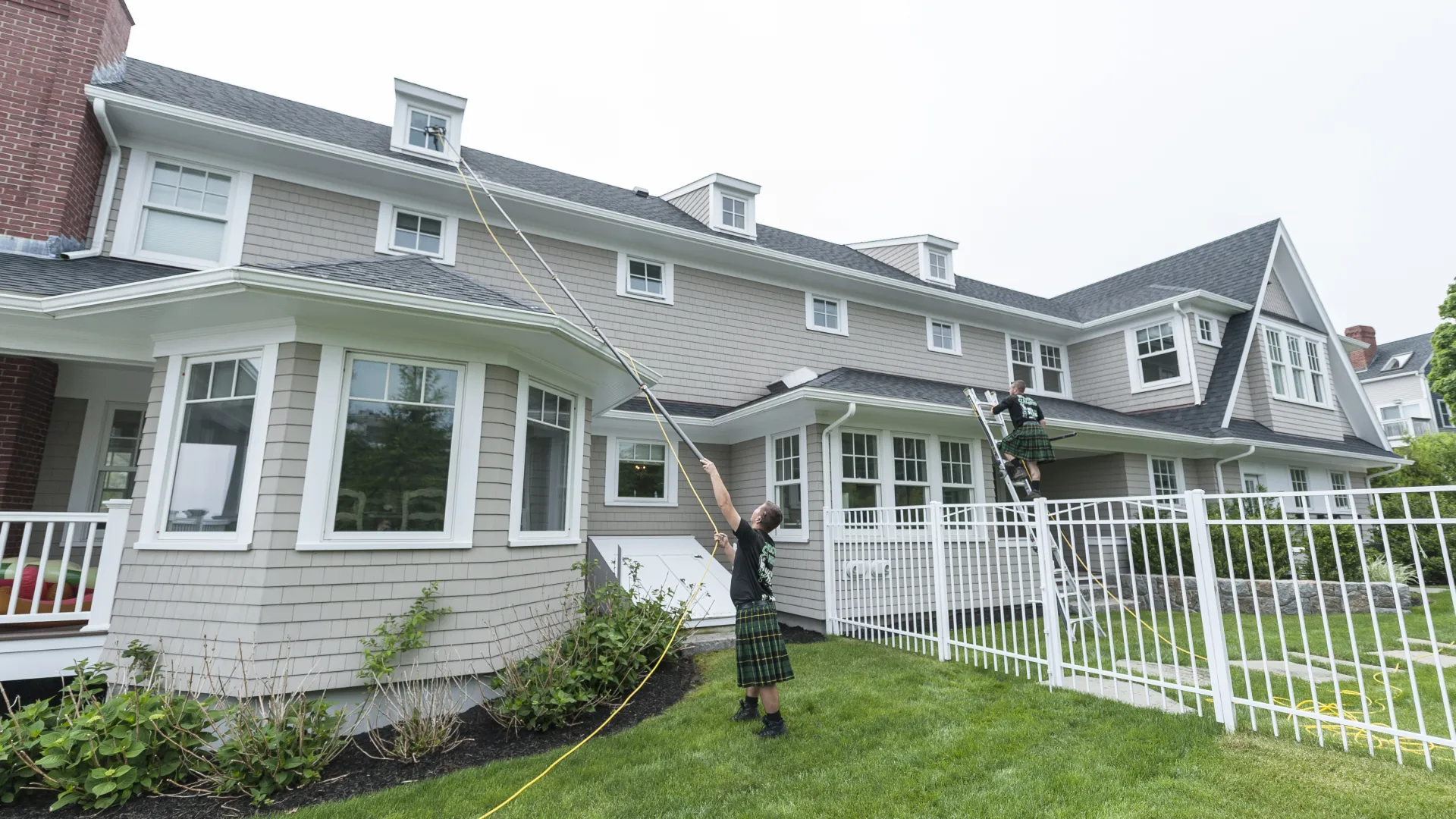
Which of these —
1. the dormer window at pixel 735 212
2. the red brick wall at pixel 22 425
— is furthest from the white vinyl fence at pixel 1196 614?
the red brick wall at pixel 22 425

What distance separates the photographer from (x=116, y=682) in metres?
4.97

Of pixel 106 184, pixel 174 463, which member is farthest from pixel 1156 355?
pixel 106 184

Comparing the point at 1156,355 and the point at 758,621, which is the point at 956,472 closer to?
the point at 758,621

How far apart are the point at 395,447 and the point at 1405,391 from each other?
4130 centimetres

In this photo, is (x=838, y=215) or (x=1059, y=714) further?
(x=838, y=215)

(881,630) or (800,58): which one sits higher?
(800,58)

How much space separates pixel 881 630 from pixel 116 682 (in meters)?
7.15

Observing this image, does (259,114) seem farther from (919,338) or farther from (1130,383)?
(1130,383)

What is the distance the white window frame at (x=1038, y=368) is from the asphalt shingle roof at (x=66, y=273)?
1490 cm

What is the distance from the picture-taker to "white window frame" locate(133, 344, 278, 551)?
4.93 meters

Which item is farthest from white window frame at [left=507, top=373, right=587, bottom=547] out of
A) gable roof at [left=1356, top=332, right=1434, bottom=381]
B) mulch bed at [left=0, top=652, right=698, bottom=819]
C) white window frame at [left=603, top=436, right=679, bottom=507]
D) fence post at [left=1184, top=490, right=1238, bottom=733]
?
gable roof at [left=1356, top=332, right=1434, bottom=381]

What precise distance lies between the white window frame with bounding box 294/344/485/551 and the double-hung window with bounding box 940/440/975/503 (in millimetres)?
7159

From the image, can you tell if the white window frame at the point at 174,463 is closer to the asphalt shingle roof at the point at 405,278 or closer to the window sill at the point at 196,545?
the window sill at the point at 196,545

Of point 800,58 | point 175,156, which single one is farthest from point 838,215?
point 175,156
